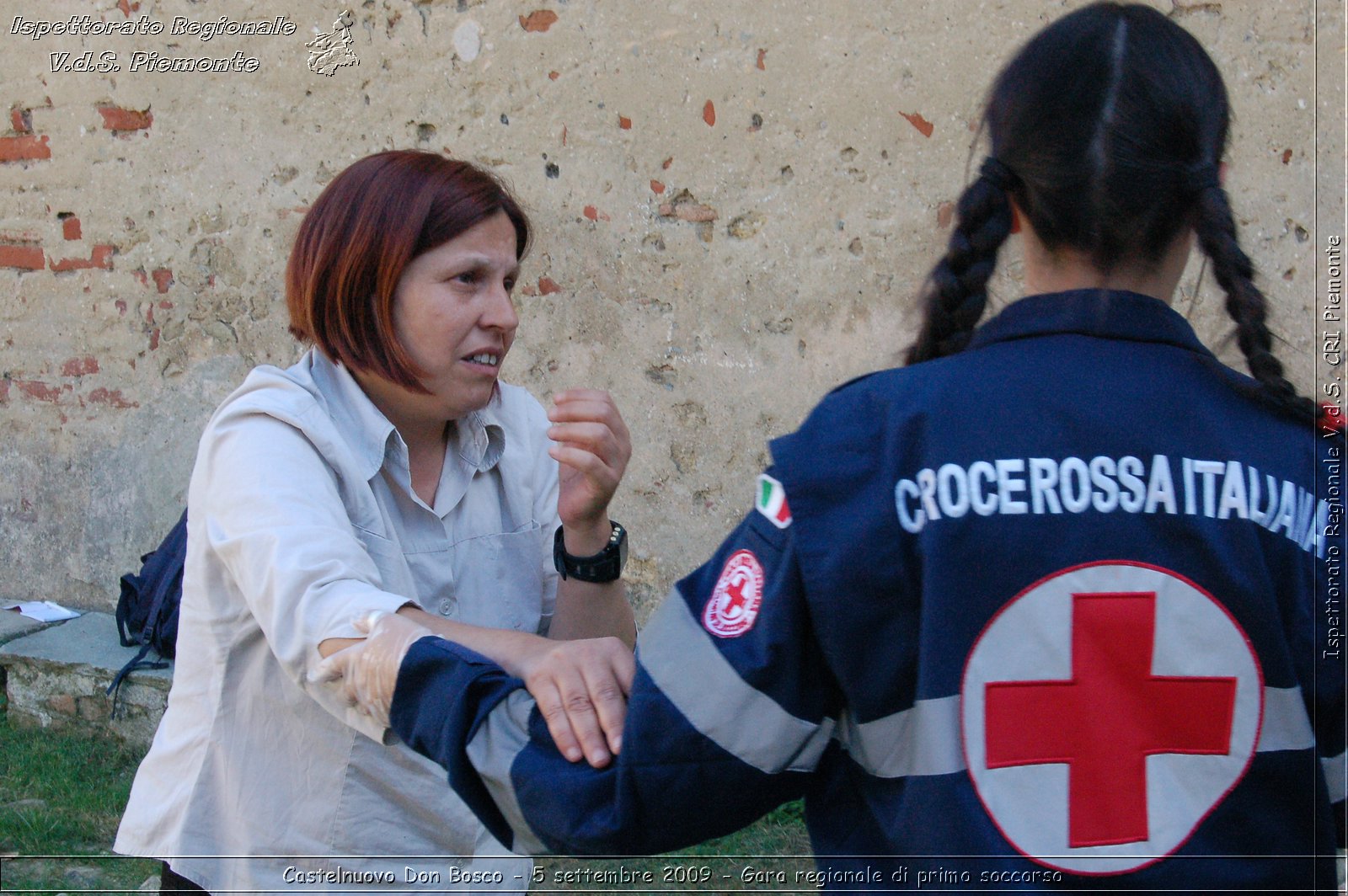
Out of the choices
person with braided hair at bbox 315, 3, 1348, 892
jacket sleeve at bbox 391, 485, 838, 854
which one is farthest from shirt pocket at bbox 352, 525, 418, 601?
person with braided hair at bbox 315, 3, 1348, 892

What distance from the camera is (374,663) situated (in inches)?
51.6

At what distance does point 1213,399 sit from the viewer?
1058 millimetres

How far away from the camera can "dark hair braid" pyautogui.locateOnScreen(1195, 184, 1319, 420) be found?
3.51ft

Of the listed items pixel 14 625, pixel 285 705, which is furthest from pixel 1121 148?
pixel 14 625

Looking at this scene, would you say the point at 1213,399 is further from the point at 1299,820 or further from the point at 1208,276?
the point at 1208,276

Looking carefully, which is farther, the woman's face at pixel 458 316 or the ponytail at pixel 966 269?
the woman's face at pixel 458 316

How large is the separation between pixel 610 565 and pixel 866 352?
5.44 feet

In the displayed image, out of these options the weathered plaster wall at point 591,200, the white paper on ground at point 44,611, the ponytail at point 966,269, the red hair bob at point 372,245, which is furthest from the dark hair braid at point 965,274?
the white paper on ground at point 44,611

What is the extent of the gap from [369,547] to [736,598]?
78 centimetres

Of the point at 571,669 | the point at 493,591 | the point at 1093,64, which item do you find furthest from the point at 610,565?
the point at 1093,64

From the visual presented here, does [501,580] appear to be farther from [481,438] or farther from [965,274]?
[965,274]

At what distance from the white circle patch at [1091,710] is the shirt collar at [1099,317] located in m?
0.23

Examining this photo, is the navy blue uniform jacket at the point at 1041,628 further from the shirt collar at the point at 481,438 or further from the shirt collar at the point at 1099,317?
the shirt collar at the point at 481,438

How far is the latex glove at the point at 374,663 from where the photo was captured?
4.26 ft
